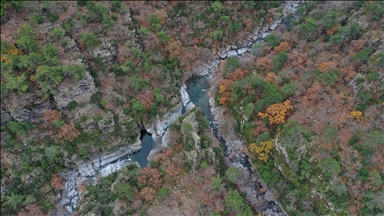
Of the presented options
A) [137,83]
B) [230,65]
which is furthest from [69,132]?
[230,65]

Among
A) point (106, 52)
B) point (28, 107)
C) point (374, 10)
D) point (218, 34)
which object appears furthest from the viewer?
point (218, 34)

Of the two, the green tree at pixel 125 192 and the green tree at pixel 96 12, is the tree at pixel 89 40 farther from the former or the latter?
the green tree at pixel 125 192

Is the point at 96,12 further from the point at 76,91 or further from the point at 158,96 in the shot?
the point at 158,96

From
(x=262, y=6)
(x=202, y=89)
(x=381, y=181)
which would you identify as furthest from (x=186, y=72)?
(x=381, y=181)

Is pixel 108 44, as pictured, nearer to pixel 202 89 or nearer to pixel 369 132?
pixel 202 89

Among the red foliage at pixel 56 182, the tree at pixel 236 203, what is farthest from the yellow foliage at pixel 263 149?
the red foliage at pixel 56 182

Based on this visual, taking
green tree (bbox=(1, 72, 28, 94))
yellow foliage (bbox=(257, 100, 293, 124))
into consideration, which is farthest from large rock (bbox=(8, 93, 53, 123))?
yellow foliage (bbox=(257, 100, 293, 124))
